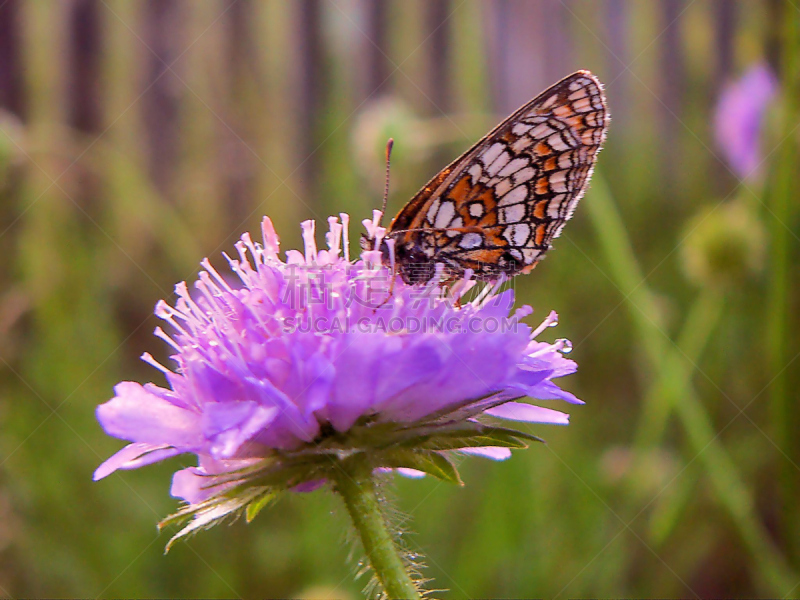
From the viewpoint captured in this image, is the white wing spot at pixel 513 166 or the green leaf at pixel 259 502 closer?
the green leaf at pixel 259 502

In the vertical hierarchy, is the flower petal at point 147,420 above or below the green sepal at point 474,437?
above

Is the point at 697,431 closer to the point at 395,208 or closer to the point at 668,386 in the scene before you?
the point at 668,386

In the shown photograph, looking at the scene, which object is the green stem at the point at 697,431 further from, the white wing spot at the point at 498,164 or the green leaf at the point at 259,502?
the green leaf at the point at 259,502

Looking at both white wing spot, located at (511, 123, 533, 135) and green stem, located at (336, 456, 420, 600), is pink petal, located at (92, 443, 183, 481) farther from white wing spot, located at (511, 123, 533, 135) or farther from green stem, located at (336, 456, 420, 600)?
white wing spot, located at (511, 123, 533, 135)

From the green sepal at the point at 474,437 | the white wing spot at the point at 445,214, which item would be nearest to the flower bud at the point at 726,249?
the white wing spot at the point at 445,214

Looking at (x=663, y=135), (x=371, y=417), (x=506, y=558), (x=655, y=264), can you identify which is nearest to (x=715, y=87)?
(x=663, y=135)

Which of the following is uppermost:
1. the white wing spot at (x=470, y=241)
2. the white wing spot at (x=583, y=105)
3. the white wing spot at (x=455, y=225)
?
the white wing spot at (x=583, y=105)

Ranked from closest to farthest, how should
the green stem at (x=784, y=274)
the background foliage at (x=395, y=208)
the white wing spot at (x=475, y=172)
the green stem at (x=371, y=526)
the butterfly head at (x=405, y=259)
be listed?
1. the green stem at (x=371, y=526)
2. the butterfly head at (x=405, y=259)
3. the white wing spot at (x=475, y=172)
4. the green stem at (x=784, y=274)
5. the background foliage at (x=395, y=208)

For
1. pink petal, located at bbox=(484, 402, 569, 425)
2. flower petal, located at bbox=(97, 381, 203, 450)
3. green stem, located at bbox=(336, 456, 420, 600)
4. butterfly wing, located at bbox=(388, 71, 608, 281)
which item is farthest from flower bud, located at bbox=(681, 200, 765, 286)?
flower petal, located at bbox=(97, 381, 203, 450)

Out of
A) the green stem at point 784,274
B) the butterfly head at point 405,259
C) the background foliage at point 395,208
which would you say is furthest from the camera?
the background foliage at point 395,208

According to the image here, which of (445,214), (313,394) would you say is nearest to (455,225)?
(445,214)
